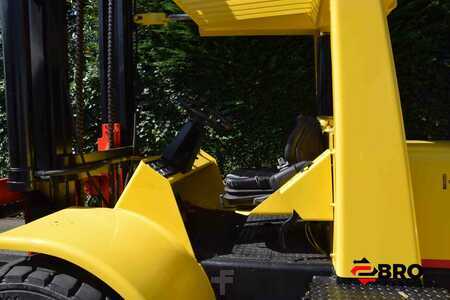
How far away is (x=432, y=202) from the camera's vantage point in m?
2.30

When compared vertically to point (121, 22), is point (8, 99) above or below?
below

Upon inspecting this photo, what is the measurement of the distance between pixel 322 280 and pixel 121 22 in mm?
2169

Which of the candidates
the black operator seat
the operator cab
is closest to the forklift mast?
the operator cab

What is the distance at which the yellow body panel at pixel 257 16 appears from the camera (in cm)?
320

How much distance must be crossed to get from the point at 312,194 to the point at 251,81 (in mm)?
3840

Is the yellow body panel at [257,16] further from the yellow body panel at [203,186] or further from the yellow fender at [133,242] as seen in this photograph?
the yellow fender at [133,242]

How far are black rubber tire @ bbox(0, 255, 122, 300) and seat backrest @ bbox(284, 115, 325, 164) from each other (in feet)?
3.96

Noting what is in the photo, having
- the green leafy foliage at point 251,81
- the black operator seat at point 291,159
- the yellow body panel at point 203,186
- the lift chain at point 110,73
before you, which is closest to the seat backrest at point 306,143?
the black operator seat at point 291,159

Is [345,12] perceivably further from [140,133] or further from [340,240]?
[140,133]

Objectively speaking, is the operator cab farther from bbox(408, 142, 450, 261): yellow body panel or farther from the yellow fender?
bbox(408, 142, 450, 261): yellow body panel

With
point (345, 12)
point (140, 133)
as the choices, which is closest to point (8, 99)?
point (345, 12)

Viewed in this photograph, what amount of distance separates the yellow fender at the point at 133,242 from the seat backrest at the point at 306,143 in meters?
0.73

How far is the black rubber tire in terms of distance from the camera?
6.95 feet

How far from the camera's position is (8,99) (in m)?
2.44
